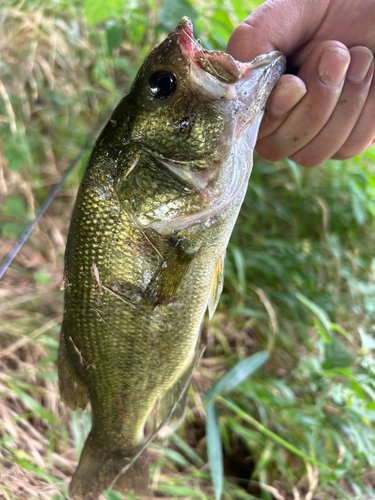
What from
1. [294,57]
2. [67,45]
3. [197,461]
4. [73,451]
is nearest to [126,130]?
[294,57]

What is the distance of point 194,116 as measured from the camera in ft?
3.76

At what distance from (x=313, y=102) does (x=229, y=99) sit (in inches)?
16.6

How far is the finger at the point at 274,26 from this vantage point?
1.26 metres

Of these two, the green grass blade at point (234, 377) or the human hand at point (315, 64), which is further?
the green grass blade at point (234, 377)

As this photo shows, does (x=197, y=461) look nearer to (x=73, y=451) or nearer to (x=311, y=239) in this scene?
(x=73, y=451)

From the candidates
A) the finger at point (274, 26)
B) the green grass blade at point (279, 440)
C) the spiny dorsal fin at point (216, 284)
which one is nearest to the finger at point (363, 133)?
the finger at point (274, 26)

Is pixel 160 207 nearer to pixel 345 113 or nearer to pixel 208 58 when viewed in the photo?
pixel 208 58

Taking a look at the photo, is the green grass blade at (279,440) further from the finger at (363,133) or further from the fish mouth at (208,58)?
the fish mouth at (208,58)

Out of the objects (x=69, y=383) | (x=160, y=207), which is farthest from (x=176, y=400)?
(x=160, y=207)

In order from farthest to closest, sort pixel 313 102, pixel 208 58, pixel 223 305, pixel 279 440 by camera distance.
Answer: pixel 223 305 < pixel 279 440 < pixel 313 102 < pixel 208 58

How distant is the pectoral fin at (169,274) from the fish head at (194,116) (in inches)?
3.9

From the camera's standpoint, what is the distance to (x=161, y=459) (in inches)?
82.8

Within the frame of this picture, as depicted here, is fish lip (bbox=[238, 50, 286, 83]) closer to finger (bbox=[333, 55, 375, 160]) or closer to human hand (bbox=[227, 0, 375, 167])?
human hand (bbox=[227, 0, 375, 167])

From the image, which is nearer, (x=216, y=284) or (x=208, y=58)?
(x=208, y=58)
